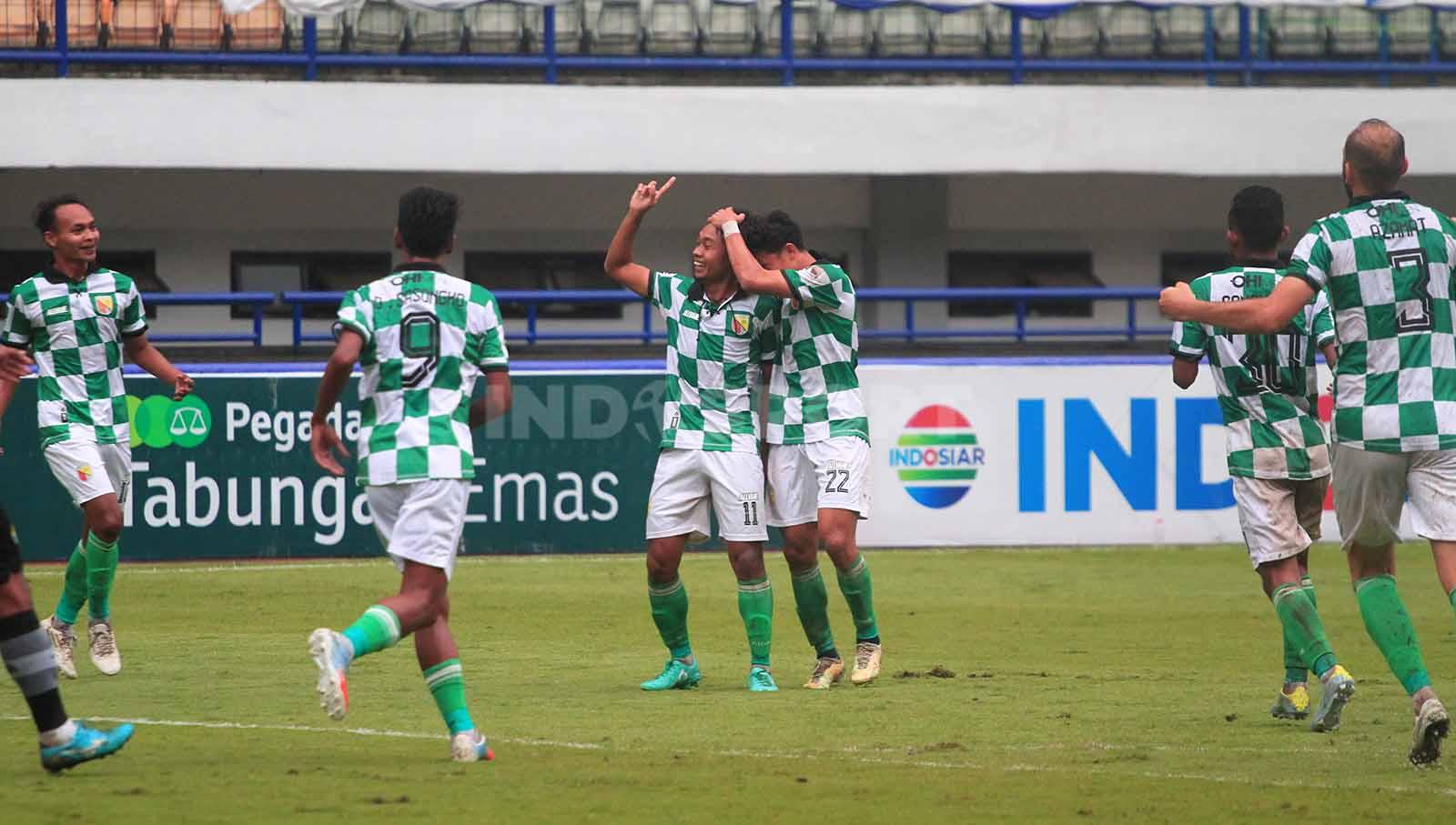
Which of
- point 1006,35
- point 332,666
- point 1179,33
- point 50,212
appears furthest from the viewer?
point 1179,33

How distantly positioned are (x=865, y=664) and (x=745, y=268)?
209 cm

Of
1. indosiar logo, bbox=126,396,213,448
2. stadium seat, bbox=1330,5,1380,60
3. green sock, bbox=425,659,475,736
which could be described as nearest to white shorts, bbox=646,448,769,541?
green sock, bbox=425,659,475,736

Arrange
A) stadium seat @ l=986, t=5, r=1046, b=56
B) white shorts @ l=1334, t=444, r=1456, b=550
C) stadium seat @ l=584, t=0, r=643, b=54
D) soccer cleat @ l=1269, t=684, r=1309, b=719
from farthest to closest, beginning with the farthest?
stadium seat @ l=986, t=5, r=1046, b=56 → stadium seat @ l=584, t=0, r=643, b=54 → soccer cleat @ l=1269, t=684, r=1309, b=719 → white shorts @ l=1334, t=444, r=1456, b=550

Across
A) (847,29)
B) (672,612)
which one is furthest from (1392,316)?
(847,29)

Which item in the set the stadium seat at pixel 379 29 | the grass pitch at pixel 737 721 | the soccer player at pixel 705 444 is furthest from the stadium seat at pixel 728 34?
the soccer player at pixel 705 444

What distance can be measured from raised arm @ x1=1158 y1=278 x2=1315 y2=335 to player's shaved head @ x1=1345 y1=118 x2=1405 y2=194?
0.52 m

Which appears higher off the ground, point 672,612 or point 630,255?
point 630,255

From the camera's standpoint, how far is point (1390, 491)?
7320 millimetres

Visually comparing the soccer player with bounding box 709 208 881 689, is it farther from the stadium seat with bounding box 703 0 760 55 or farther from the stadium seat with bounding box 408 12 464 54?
the stadium seat with bounding box 703 0 760 55

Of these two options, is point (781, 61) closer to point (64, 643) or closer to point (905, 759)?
point (64, 643)

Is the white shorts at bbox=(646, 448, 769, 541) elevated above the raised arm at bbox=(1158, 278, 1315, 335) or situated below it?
below

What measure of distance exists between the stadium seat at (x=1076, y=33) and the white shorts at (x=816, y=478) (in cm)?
1723

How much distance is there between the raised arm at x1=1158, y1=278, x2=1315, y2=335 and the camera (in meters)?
7.11

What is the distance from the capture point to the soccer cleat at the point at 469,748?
7.19m
